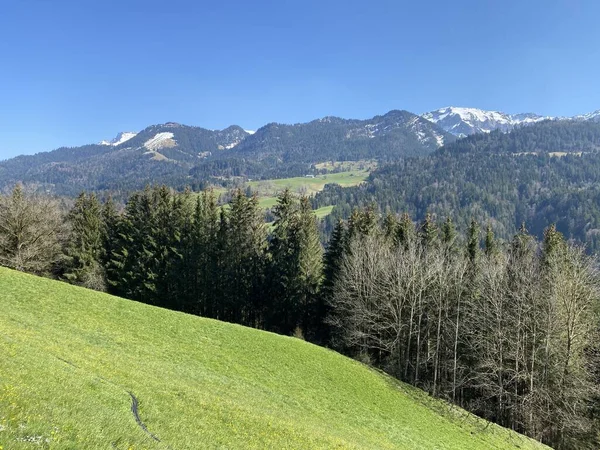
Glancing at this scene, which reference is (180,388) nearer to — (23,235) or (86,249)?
(23,235)

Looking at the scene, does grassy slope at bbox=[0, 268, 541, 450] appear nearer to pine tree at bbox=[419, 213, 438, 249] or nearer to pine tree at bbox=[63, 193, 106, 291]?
pine tree at bbox=[419, 213, 438, 249]

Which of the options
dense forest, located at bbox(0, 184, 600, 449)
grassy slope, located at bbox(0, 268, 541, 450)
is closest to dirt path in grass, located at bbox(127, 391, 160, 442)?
grassy slope, located at bbox(0, 268, 541, 450)

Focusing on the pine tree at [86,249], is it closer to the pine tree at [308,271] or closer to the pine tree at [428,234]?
the pine tree at [308,271]

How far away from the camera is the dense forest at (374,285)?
39.1 metres

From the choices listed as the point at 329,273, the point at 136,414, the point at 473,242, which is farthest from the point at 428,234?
the point at 136,414

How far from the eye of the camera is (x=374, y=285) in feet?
165

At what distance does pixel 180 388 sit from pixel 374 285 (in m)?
34.0

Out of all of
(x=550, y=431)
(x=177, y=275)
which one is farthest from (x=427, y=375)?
(x=177, y=275)

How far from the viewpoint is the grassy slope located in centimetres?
1184

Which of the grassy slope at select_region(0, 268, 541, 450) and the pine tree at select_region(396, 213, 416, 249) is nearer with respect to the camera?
the grassy slope at select_region(0, 268, 541, 450)

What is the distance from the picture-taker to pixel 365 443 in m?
21.8

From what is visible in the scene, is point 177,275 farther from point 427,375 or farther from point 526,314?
point 526,314

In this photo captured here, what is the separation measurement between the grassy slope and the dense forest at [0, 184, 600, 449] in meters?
8.79

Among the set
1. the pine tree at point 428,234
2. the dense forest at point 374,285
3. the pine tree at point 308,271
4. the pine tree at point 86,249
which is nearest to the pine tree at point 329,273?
the dense forest at point 374,285
